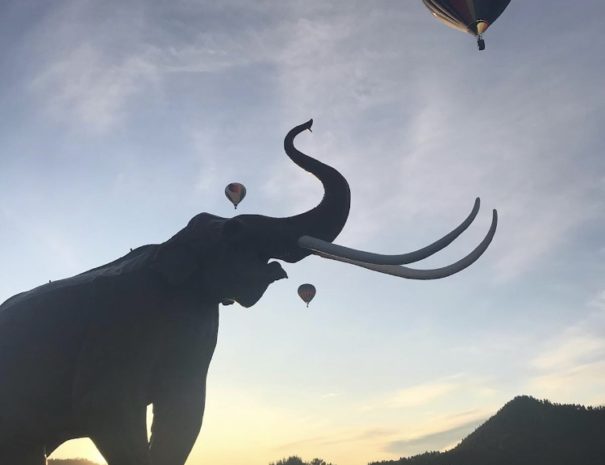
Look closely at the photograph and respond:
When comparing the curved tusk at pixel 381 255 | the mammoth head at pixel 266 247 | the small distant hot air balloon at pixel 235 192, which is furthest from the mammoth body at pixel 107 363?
the small distant hot air balloon at pixel 235 192

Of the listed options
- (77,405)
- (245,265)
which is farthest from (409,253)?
(77,405)

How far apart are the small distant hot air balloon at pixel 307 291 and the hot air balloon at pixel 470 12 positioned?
434 inches

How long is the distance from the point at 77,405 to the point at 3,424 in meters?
0.57

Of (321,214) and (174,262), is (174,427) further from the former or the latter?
(321,214)

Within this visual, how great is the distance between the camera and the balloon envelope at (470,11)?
22141 millimetres

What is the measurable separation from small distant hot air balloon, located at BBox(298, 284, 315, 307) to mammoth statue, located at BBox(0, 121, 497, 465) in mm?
18734

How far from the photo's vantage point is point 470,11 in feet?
73.2

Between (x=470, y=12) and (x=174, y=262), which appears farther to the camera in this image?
(x=470, y=12)

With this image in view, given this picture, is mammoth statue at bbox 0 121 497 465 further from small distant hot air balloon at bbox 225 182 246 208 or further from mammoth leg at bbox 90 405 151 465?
small distant hot air balloon at bbox 225 182 246 208

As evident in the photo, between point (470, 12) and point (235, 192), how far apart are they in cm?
1041

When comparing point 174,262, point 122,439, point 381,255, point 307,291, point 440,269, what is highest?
point 307,291

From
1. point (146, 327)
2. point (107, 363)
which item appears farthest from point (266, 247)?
point (107, 363)

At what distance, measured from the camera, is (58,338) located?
468 cm

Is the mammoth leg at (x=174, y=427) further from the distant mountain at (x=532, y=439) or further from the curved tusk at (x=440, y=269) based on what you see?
the distant mountain at (x=532, y=439)
